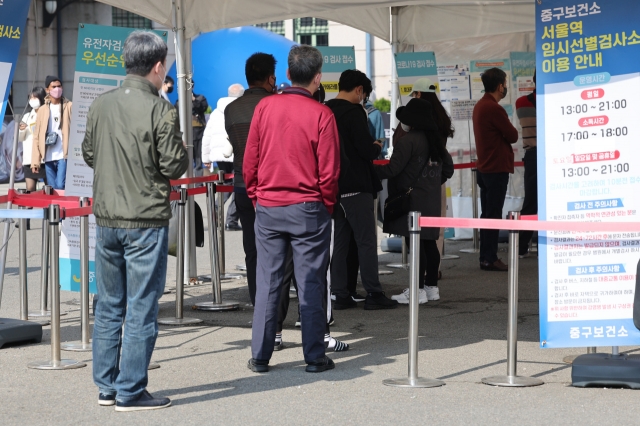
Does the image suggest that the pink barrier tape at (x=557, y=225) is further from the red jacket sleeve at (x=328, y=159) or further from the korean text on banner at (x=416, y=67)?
the korean text on banner at (x=416, y=67)

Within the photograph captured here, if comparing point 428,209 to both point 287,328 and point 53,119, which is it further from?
point 53,119

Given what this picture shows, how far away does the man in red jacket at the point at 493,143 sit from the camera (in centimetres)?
1090

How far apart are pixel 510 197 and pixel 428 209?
530cm

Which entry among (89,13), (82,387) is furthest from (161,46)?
(89,13)

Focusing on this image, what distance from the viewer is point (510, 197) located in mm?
14133

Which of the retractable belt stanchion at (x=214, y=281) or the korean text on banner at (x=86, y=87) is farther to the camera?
the retractable belt stanchion at (x=214, y=281)

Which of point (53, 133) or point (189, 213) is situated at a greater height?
point (53, 133)

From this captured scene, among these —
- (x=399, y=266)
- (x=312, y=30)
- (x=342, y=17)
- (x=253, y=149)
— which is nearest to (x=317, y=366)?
(x=253, y=149)

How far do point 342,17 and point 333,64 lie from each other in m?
1.01

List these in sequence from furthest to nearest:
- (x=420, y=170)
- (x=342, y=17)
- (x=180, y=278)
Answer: (x=342, y=17)
(x=420, y=170)
(x=180, y=278)

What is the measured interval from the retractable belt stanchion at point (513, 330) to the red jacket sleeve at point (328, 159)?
111 centimetres

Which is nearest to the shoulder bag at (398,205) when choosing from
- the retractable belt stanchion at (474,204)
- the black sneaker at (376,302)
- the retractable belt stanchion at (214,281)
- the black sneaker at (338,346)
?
the black sneaker at (376,302)

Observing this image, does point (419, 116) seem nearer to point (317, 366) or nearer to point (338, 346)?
point (338, 346)

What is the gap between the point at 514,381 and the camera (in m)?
6.19
